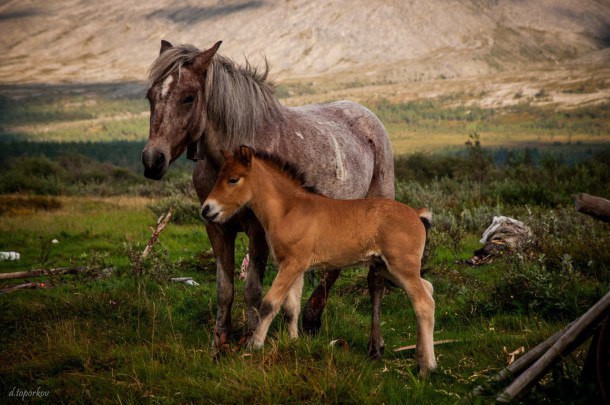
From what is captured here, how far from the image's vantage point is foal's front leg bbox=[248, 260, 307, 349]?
585 cm

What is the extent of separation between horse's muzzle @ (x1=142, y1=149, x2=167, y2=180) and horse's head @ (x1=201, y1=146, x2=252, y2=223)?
22.7 inches

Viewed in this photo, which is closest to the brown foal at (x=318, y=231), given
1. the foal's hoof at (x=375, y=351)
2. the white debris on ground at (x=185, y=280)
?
the foal's hoof at (x=375, y=351)

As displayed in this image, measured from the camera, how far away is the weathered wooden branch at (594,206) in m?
4.27

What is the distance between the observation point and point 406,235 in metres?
6.05

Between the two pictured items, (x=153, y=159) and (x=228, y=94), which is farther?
(x=228, y=94)

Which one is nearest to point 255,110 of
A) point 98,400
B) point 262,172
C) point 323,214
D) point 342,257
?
point 262,172

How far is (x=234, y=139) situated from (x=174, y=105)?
785 millimetres

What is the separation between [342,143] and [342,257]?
1.98m

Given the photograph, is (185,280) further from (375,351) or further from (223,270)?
(375,351)

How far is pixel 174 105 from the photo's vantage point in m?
6.02

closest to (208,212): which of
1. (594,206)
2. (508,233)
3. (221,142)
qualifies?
(221,142)

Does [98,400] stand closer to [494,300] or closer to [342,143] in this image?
[342,143]

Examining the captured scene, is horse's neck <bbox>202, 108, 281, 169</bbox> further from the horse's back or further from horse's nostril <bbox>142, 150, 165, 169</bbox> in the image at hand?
horse's nostril <bbox>142, 150, 165, 169</bbox>

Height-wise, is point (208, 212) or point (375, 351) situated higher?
point (208, 212)
